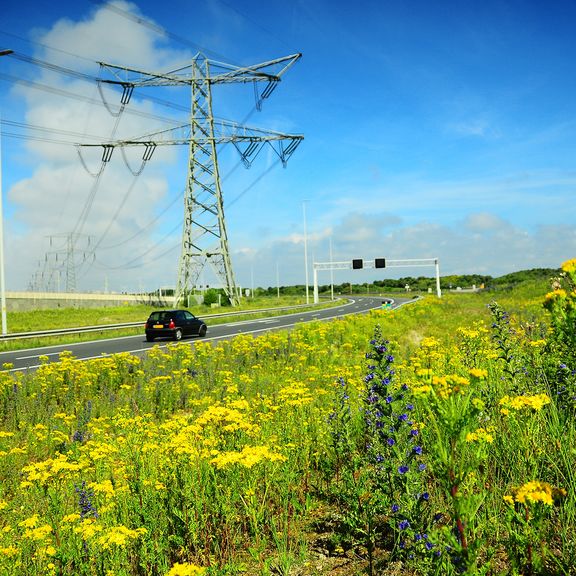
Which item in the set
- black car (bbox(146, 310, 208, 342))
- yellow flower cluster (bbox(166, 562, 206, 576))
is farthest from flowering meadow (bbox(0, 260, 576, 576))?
black car (bbox(146, 310, 208, 342))

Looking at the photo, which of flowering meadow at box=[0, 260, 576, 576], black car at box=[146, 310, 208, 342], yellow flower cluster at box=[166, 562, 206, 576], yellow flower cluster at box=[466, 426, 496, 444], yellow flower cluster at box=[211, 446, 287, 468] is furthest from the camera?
black car at box=[146, 310, 208, 342]

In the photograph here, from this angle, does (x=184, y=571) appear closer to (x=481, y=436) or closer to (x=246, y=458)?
(x=246, y=458)

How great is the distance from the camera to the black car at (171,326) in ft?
69.5

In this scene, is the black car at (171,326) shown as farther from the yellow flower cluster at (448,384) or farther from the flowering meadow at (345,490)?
the yellow flower cluster at (448,384)

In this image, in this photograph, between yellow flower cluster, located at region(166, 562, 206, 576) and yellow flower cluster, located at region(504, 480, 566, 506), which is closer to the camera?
yellow flower cluster, located at region(504, 480, 566, 506)

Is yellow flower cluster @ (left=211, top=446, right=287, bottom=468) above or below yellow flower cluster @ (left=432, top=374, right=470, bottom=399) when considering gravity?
below

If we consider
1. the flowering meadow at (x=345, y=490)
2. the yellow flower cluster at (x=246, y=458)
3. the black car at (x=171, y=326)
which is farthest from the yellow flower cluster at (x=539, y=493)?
the black car at (x=171, y=326)

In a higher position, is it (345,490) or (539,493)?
(539,493)

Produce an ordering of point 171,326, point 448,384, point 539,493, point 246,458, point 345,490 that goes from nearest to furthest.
→ point 539,493 → point 448,384 → point 246,458 → point 345,490 → point 171,326

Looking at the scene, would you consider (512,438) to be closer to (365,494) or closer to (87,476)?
(365,494)

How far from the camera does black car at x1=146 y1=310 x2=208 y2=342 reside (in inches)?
834

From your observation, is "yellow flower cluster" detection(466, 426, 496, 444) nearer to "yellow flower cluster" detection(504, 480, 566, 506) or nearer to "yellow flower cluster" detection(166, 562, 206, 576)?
"yellow flower cluster" detection(504, 480, 566, 506)

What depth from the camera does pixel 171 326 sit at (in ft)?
69.6

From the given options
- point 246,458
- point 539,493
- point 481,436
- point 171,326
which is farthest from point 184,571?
point 171,326
